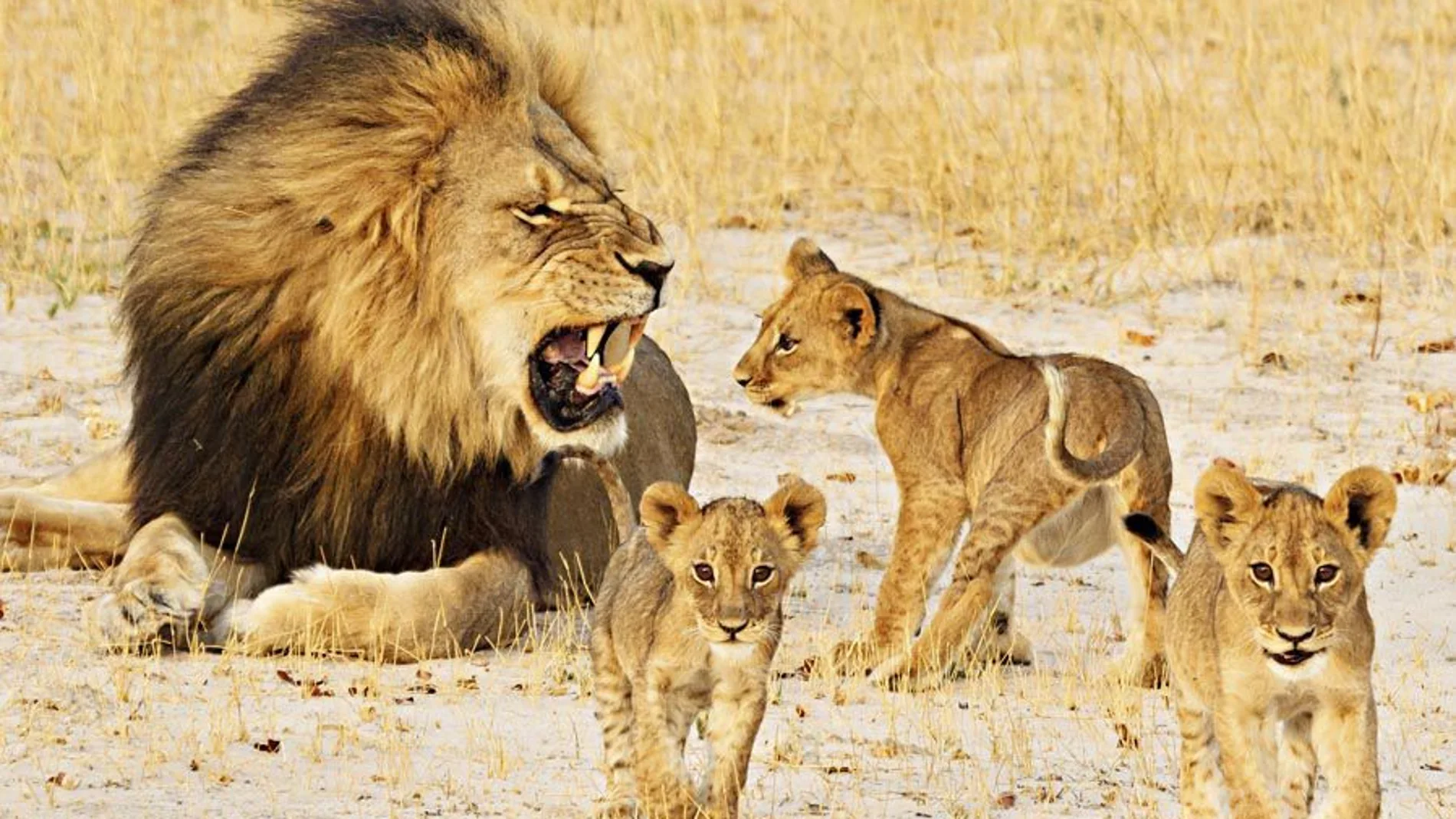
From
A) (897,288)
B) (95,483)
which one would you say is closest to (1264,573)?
(95,483)

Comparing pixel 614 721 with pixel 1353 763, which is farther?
pixel 614 721

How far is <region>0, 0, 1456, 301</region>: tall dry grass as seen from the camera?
10.8 metres

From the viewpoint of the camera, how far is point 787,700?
18.4 ft

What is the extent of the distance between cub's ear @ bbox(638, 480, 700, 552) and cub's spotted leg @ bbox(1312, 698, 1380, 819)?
3.79 ft

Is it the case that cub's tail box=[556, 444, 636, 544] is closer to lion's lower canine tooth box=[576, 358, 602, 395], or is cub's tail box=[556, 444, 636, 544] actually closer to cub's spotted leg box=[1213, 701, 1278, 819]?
lion's lower canine tooth box=[576, 358, 602, 395]

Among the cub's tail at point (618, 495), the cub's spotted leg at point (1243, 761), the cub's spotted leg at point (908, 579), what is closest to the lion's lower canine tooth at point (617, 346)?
the cub's tail at point (618, 495)

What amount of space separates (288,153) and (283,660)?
125cm

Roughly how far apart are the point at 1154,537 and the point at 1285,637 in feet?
2.43

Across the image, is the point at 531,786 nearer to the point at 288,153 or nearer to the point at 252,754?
the point at 252,754

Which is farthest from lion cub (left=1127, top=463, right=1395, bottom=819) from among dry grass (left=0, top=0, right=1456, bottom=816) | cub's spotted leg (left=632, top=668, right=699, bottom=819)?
cub's spotted leg (left=632, top=668, right=699, bottom=819)

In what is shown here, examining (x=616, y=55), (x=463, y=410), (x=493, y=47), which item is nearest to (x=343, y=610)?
(x=463, y=410)

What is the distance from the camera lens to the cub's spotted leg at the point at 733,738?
426 centimetres

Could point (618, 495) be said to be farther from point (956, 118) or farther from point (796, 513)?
point (956, 118)

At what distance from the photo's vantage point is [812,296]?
21.6ft
